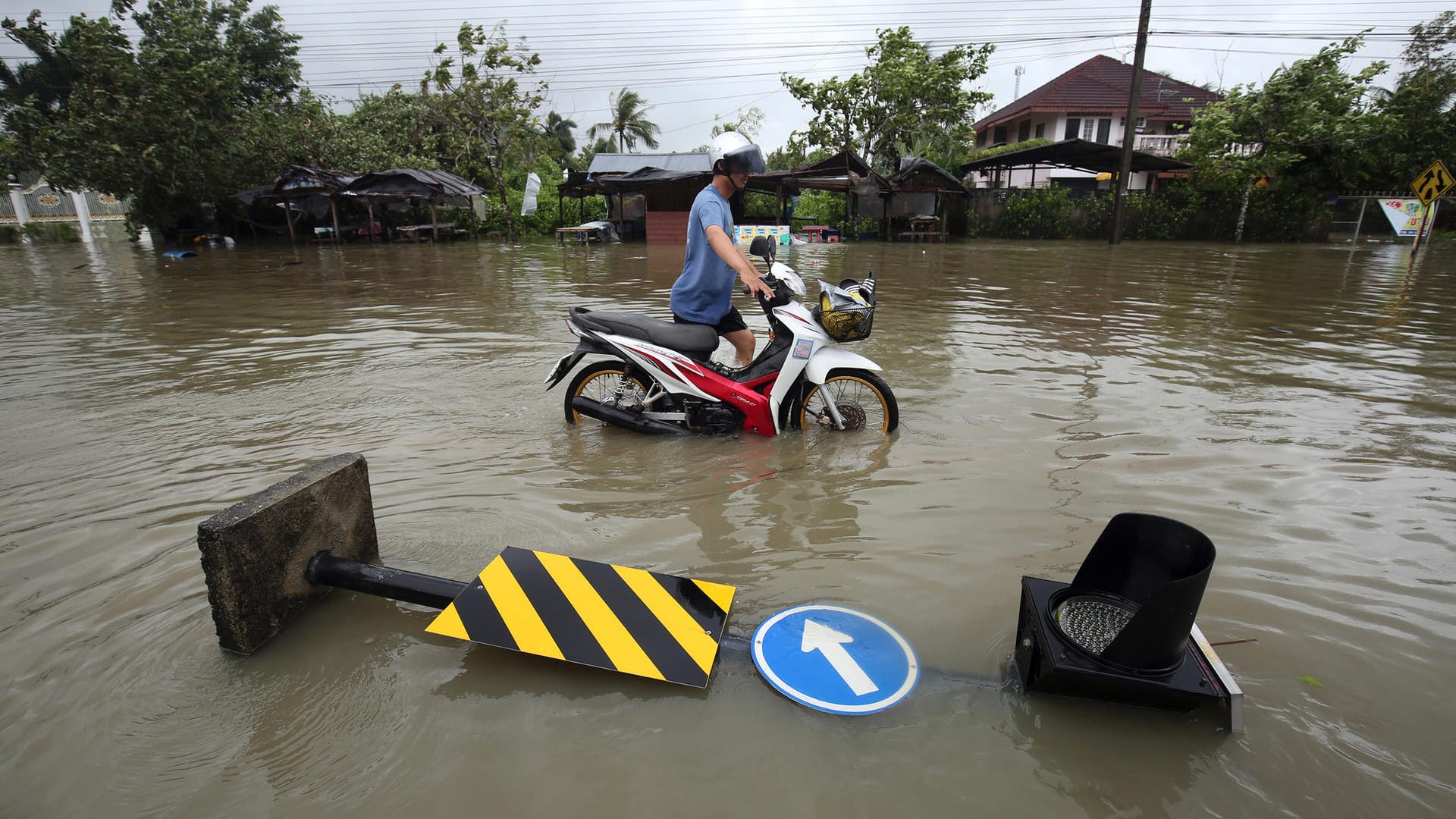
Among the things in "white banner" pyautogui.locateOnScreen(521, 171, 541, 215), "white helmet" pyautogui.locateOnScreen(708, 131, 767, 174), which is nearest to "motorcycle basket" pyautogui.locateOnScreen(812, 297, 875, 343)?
"white helmet" pyautogui.locateOnScreen(708, 131, 767, 174)

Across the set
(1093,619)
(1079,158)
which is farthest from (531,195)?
(1093,619)

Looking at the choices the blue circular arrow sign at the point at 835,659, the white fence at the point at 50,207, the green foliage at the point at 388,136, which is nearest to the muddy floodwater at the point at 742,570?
the blue circular arrow sign at the point at 835,659

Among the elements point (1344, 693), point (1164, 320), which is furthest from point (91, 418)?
point (1164, 320)

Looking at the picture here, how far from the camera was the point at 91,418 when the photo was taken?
447 centimetres

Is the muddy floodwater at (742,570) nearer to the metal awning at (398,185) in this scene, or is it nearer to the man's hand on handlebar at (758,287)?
the man's hand on handlebar at (758,287)

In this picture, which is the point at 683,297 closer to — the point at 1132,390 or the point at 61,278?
the point at 1132,390

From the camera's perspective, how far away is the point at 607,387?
452 centimetres

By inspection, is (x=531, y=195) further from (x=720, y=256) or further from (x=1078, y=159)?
(x=720, y=256)

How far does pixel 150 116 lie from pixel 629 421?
78.3 feet

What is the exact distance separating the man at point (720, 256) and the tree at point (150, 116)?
23311 millimetres

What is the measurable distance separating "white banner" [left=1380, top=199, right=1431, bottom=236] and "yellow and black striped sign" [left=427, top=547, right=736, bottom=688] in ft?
79.5

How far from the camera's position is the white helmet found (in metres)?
3.69

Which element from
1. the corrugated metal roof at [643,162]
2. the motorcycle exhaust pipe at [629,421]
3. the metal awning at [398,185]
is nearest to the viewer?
the motorcycle exhaust pipe at [629,421]

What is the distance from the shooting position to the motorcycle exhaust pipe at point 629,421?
4184 millimetres
